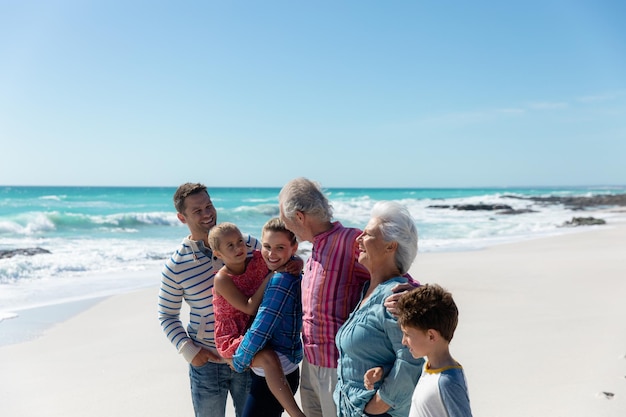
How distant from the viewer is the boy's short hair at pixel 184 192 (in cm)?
292

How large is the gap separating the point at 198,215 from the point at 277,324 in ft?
2.56

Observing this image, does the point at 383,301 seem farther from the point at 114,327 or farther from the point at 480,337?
the point at 114,327

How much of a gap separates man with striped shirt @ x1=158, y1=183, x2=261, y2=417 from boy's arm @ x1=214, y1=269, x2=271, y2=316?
0.88 ft

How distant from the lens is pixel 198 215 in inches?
115

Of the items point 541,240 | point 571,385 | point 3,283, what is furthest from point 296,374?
point 541,240

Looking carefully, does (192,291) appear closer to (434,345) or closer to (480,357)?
(434,345)

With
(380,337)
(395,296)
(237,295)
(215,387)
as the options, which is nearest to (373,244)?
(395,296)

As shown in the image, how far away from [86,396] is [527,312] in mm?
5257

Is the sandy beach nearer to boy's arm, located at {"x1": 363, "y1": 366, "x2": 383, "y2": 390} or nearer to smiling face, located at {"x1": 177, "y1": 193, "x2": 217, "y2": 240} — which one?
smiling face, located at {"x1": 177, "y1": 193, "x2": 217, "y2": 240}

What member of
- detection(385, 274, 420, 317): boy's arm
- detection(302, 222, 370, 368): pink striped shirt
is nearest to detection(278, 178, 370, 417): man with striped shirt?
detection(302, 222, 370, 368): pink striped shirt

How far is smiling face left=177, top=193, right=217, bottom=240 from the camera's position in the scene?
115 inches

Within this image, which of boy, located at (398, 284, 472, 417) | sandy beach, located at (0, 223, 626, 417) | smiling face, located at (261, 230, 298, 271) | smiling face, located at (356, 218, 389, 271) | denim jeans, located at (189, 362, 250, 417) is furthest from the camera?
sandy beach, located at (0, 223, 626, 417)

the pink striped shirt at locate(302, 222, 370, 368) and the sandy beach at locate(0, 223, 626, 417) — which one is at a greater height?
the pink striped shirt at locate(302, 222, 370, 368)

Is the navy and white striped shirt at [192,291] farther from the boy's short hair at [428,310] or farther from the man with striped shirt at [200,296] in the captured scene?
the boy's short hair at [428,310]
